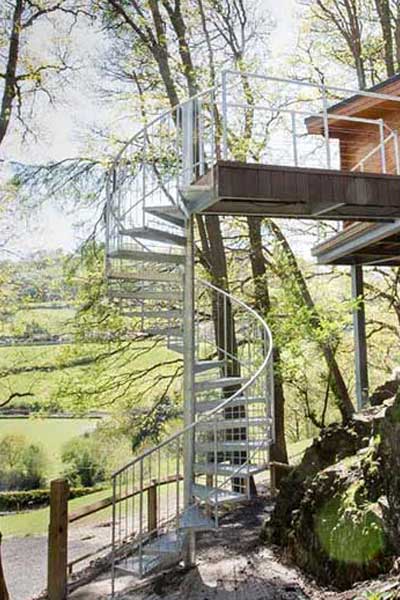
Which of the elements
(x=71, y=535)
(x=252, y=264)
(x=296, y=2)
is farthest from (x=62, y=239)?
(x=296, y=2)

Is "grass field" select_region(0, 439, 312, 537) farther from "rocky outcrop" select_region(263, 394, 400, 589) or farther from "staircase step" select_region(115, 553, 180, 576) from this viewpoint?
"staircase step" select_region(115, 553, 180, 576)

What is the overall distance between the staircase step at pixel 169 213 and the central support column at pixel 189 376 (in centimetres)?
11

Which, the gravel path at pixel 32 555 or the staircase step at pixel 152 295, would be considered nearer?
the staircase step at pixel 152 295

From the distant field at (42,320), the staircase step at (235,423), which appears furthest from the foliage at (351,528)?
the distant field at (42,320)

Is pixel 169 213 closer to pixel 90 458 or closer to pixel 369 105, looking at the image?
pixel 369 105

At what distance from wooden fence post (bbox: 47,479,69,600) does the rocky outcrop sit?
200cm

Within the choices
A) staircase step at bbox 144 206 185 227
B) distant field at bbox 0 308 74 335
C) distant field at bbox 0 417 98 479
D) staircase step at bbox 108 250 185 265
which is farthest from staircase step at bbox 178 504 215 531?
distant field at bbox 0 417 98 479

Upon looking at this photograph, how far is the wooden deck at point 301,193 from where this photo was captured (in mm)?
4270

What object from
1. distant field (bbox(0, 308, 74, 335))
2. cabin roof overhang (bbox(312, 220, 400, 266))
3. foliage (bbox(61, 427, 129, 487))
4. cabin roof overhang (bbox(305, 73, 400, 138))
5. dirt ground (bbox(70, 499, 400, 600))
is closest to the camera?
dirt ground (bbox(70, 499, 400, 600))

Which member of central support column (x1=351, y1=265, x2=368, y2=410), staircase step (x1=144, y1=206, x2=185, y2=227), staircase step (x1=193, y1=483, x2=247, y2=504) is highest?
staircase step (x1=144, y1=206, x2=185, y2=227)

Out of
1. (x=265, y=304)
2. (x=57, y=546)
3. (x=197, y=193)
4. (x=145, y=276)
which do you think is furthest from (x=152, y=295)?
(x=265, y=304)

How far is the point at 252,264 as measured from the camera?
32.6 ft

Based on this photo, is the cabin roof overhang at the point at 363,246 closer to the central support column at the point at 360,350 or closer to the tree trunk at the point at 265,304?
the central support column at the point at 360,350

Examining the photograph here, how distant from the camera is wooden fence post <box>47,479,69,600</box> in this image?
4398mm
